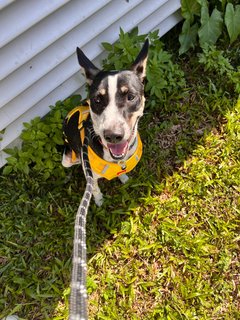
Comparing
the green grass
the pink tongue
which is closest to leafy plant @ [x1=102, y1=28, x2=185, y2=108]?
the green grass

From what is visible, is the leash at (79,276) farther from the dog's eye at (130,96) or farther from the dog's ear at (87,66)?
the dog's ear at (87,66)

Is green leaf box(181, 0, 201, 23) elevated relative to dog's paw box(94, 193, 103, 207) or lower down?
elevated

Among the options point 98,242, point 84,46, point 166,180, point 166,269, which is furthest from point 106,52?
point 166,269

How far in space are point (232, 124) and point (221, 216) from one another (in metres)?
1.09

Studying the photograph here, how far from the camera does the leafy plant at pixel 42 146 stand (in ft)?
12.0

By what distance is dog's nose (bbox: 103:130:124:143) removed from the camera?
9.11ft

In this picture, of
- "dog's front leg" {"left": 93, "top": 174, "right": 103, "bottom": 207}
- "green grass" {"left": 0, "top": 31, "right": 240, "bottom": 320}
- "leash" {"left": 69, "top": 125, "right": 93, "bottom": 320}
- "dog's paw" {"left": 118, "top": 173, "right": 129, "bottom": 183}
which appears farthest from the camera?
"dog's paw" {"left": 118, "top": 173, "right": 129, "bottom": 183}

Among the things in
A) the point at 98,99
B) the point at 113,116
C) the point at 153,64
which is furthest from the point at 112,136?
the point at 153,64

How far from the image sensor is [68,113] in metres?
3.73

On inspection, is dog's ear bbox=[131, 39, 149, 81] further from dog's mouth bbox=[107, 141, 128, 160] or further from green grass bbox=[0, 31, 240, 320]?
green grass bbox=[0, 31, 240, 320]

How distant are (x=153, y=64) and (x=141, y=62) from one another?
0.65m

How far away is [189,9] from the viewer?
4.46 meters

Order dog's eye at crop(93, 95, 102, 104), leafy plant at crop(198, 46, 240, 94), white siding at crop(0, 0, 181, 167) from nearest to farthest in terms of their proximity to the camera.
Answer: dog's eye at crop(93, 95, 102, 104)
white siding at crop(0, 0, 181, 167)
leafy plant at crop(198, 46, 240, 94)

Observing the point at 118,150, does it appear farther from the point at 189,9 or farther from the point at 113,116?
the point at 189,9
